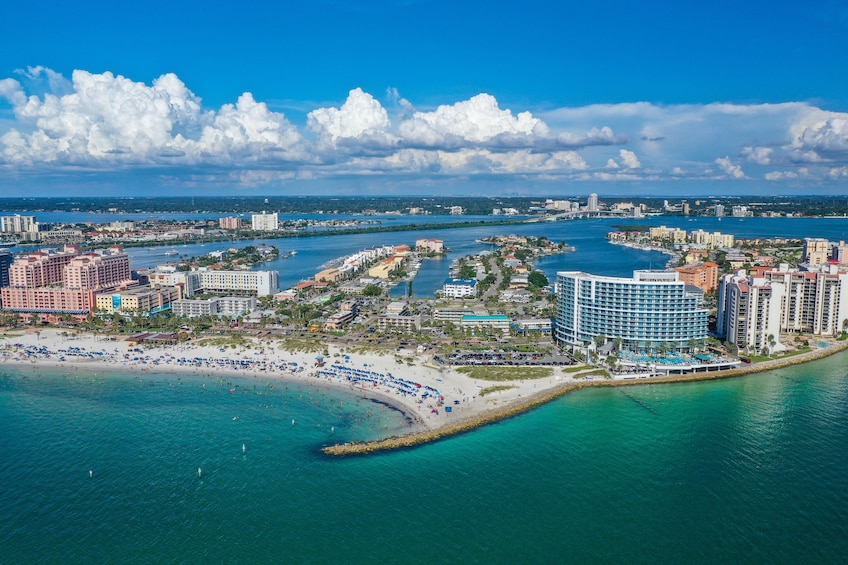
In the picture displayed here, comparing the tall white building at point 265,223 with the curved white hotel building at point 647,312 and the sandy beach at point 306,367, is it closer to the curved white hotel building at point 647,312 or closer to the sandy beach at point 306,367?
the sandy beach at point 306,367

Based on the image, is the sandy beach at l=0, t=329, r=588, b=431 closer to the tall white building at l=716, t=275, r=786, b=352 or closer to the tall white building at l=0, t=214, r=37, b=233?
the tall white building at l=716, t=275, r=786, b=352

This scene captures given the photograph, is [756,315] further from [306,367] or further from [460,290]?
[460,290]

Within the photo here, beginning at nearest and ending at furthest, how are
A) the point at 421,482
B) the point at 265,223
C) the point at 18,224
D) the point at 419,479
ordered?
the point at 421,482
the point at 419,479
the point at 18,224
the point at 265,223

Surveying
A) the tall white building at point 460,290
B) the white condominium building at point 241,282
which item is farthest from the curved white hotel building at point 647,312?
the white condominium building at point 241,282

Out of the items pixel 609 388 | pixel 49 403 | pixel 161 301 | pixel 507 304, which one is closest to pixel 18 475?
pixel 49 403

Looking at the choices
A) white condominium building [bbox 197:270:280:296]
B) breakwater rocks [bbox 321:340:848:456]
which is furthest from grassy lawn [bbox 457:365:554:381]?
white condominium building [bbox 197:270:280:296]

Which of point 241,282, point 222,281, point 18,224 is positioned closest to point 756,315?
point 241,282

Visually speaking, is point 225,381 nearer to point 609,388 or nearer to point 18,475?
point 18,475

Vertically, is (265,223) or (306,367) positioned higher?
(265,223)
